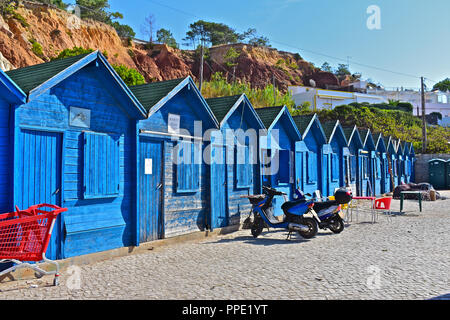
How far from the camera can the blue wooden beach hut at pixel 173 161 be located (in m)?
8.84

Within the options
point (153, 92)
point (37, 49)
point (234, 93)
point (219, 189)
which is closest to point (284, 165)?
point (219, 189)

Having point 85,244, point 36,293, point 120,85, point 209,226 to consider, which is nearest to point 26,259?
point 36,293

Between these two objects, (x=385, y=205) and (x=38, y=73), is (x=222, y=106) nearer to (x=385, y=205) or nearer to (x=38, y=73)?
(x=38, y=73)

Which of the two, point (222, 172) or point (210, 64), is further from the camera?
point (210, 64)

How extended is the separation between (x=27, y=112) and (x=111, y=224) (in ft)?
8.58

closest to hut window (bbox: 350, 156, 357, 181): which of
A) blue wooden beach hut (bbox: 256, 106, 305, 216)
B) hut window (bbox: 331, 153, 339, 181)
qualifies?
hut window (bbox: 331, 153, 339, 181)

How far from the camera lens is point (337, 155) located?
2022 cm

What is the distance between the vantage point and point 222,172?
37.2 feet

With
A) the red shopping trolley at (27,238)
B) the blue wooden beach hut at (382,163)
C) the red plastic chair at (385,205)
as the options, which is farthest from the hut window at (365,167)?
the red shopping trolley at (27,238)

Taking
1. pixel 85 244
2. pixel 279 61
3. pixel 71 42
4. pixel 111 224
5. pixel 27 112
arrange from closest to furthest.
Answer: pixel 27 112
pixel 85 244
pixel 111 224
pixel 71 42
pixel 279 61

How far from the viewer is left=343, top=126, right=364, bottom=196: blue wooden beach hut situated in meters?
21.8

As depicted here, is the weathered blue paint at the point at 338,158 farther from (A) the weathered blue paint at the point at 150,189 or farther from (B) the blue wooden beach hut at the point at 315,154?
(A) the weathered blue paint at the point at 150,189

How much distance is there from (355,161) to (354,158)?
253 mm

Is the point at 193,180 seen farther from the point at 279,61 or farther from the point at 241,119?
the point at 279,61
